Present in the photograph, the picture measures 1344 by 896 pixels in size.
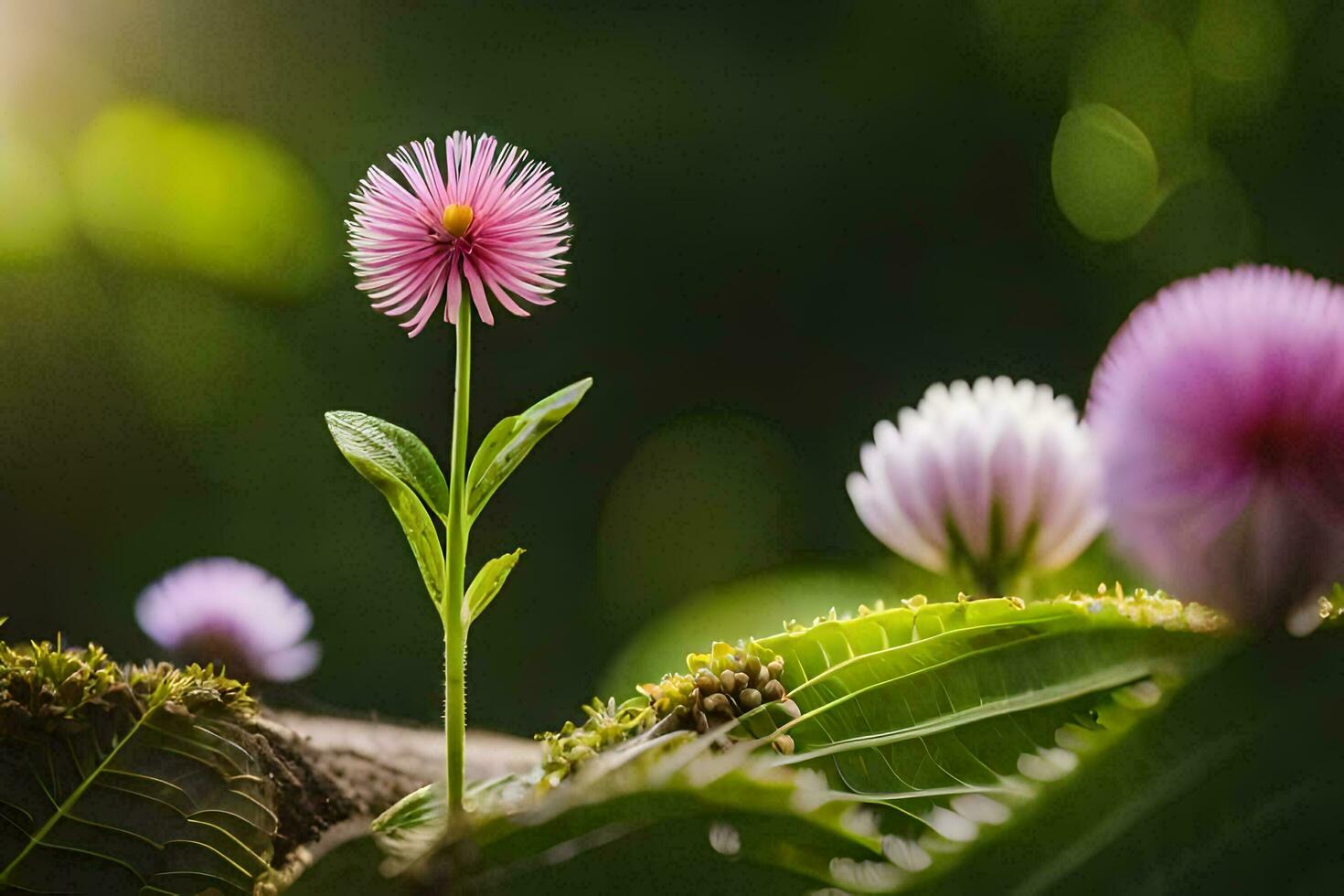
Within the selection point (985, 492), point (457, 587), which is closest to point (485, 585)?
point (457, 587)

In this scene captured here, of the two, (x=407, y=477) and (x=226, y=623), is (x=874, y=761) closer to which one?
(x=407, y=477)

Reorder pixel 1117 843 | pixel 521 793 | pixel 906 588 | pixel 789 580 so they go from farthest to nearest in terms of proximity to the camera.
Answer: pixel 789 580 < pixel 906 588 < pixel 521 793 < pixel 1117 843

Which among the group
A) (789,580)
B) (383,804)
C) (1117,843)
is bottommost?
(1117,843)

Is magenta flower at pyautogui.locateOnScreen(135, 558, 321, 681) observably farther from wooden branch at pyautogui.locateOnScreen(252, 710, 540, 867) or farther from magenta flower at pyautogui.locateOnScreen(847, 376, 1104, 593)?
magenta flower at pyautogui.locateOnScreen(847, 376, 1104, 593)

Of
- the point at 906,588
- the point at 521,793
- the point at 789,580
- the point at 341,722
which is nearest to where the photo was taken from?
the point at 521,793

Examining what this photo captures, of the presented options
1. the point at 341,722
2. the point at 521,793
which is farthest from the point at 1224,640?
the point at 341,722

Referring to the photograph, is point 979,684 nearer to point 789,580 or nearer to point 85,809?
point 85,809
